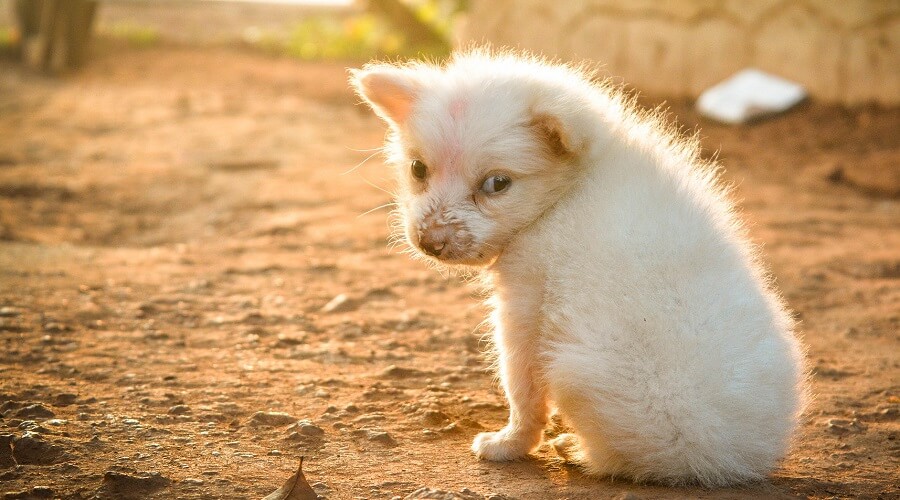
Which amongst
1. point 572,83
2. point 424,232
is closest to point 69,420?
point 424,232

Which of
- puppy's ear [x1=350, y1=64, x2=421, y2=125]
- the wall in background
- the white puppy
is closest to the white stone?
the wall in background

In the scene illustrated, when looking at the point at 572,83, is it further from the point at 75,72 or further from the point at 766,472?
the point at 75,72

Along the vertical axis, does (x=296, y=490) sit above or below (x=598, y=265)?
below

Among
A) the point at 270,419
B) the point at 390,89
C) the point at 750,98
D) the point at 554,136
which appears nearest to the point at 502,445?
the point at 270,419

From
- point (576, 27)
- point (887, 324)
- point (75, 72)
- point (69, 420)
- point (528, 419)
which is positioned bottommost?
point (75, 72)

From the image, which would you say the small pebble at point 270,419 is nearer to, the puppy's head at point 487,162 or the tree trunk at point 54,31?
the puppy's head at point 487,162

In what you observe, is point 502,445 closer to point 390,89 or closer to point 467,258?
point 467,258

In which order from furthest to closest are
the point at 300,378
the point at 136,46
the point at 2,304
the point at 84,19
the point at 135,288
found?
the point at 136,46
the point at 84,19
the point at 135,288
the point at 2,304
the point at 300,378

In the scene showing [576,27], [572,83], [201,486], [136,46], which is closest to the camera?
[201,486]
